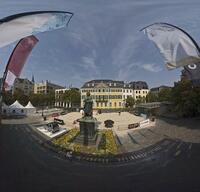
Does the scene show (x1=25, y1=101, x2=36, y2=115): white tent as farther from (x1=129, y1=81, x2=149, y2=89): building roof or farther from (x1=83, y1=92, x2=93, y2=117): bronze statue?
(x1=129, y1=81, x2=149, y2=89): building roof

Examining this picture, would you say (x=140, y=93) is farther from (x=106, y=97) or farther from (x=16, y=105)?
(x=16, y=105)

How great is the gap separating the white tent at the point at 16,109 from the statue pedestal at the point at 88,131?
78 cm

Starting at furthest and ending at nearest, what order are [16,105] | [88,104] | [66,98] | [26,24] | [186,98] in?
1. [16,105]
2. [66,98]
3. [186,98]
4. [88,104]
5. [26,24]

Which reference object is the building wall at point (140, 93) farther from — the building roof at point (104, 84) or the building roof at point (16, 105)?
the building roof at point (16, 105)

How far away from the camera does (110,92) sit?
9.78 feet

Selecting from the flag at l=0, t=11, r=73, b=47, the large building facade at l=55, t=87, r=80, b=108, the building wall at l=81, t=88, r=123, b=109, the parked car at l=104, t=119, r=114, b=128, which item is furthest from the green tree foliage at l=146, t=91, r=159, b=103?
the flag at l=0, t=11, r=73, b=47

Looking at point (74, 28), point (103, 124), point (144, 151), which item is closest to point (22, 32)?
point (74, 28)

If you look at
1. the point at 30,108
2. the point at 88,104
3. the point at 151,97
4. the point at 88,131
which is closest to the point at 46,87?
the point at 30,108

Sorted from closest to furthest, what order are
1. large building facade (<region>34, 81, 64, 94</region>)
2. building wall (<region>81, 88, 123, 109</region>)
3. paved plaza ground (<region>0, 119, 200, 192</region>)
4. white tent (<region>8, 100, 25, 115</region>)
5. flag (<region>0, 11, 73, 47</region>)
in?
1. flag (<region>0, 11, 73, 47</region>)
2. building wall (<region>81, 88, 123, 109</region>)
3. paved plaza ground (<region>0, 119, 200, 192</region>)
4. large building facade (<region>34, 81, 64, 94</region>)
5. white tent (<region>8, 100, 25, 115</region>)

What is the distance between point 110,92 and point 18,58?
1.03 metres

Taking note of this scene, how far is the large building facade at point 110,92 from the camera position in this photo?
2904 mm

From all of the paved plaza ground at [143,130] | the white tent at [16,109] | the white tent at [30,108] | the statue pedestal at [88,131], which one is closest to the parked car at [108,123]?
the paved plaza ground at [143,130]

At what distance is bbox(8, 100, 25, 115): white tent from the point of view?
3.24m

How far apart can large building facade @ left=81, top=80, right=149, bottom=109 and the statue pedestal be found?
168mm
